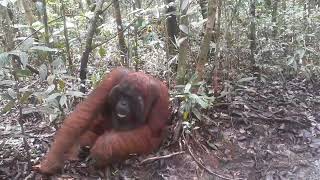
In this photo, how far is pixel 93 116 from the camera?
11.0 ft

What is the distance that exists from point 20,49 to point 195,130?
5.01 feet

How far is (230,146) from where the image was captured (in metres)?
3.70

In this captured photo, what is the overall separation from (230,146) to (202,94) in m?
0.48

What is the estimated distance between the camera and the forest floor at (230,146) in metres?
3.33

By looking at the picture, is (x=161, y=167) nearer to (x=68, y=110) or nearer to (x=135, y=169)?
(x=135, y=169)

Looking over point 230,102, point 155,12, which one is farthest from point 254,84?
point 155,12

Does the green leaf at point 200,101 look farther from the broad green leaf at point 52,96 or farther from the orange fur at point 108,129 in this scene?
the broad green leaf at point 52,96

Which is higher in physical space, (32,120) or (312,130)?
(32,120)

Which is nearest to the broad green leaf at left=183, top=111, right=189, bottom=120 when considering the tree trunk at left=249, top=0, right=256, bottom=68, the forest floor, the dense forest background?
the dense forest background

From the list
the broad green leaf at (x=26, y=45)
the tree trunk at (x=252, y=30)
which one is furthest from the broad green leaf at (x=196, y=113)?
the tree trunk at (x=252, y=30)

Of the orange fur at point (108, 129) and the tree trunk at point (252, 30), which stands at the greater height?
the tree trunk at point (252, 30)

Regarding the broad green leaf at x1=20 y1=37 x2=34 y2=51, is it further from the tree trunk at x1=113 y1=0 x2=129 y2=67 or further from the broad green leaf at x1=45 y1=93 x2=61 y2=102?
the tree trunk at x1=113 y1=0 x2=129 y2=67

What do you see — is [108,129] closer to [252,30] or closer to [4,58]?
[4,58]

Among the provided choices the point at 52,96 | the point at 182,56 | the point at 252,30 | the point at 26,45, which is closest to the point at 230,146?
the point at 182,56
